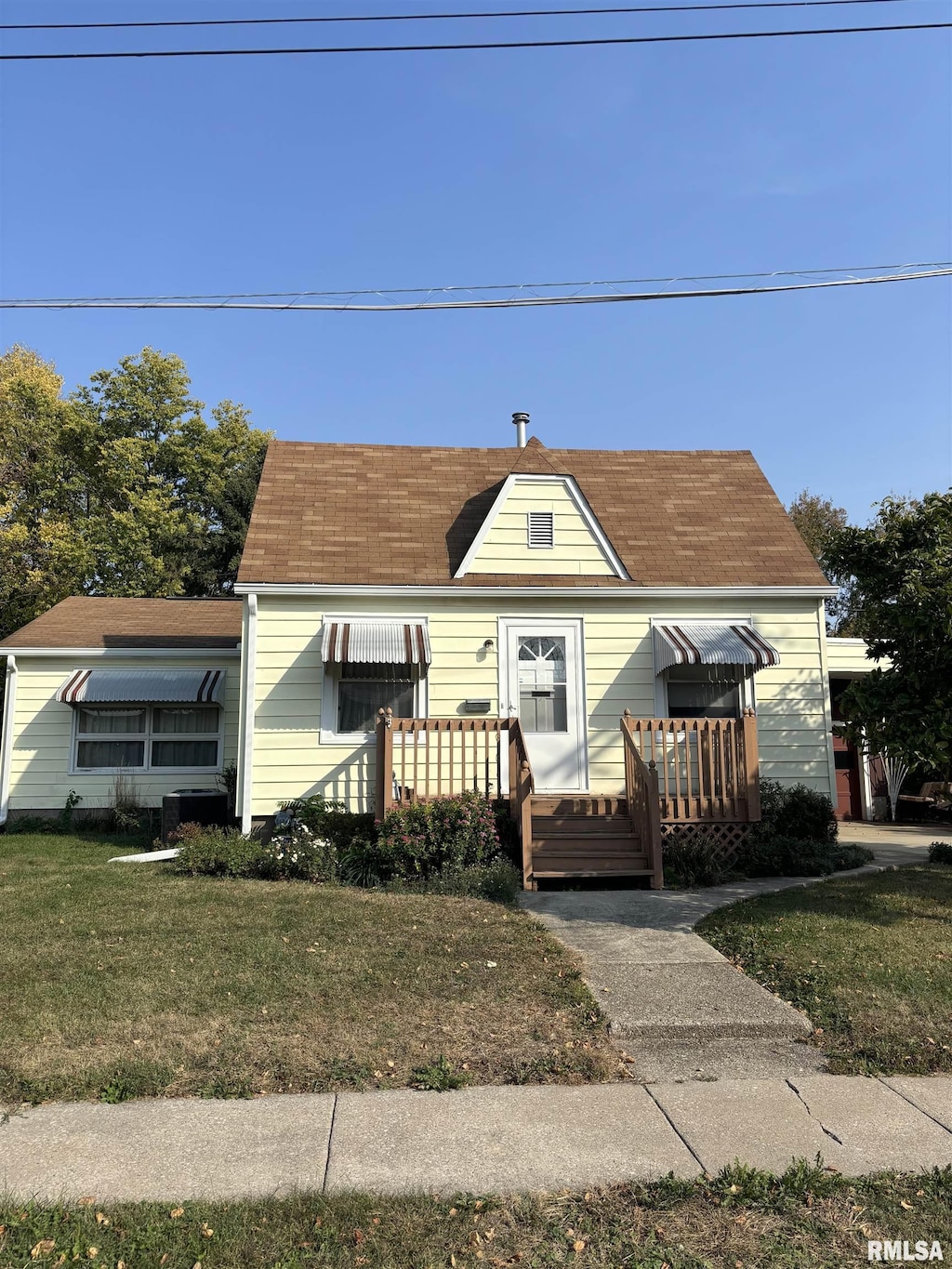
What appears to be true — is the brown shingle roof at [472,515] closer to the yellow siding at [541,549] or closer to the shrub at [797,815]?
the yellow siding at [541,549]

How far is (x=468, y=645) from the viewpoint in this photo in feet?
39.2

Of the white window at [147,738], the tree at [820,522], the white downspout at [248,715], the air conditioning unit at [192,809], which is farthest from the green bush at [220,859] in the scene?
the tree at [820,522]

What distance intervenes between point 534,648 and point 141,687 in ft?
24.4

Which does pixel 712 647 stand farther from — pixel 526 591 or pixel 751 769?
pixel 526 591

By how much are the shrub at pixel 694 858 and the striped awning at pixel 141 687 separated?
8.77 m

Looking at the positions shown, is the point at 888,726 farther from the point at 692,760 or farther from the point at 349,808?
the point at 349,808

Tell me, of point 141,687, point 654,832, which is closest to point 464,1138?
point 654,832

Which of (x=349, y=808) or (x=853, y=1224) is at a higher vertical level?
(x=349, y=808)

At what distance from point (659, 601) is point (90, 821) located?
10.4 m

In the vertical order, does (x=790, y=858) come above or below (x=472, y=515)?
below

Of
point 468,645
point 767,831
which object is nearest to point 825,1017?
point 767,831

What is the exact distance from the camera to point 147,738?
15547mm

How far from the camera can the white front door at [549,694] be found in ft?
38.5

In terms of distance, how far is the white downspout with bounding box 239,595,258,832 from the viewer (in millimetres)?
11234
